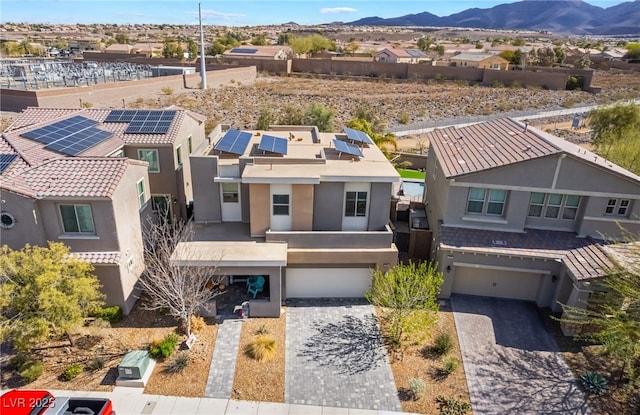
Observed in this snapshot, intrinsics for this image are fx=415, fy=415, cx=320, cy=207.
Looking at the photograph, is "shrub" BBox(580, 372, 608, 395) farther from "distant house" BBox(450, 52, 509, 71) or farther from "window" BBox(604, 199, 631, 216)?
"distant house" BBox(450, 52, 509, 71)

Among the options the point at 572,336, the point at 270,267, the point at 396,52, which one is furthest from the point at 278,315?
the point at 396,52

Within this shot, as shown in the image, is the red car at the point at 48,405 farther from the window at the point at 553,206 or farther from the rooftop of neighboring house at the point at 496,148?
the window at the point at 553,206

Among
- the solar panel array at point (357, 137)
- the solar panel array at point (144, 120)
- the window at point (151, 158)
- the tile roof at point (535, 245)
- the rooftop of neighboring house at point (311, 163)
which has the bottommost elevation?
the tile roof at point (535, 245)

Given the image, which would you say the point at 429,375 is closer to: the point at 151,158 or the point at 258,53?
the point at 151,158

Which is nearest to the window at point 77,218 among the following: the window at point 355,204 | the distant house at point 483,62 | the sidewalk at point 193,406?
the sidewalk at point 193,406

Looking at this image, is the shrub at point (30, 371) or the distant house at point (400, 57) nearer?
the shrub at point (30, 371)

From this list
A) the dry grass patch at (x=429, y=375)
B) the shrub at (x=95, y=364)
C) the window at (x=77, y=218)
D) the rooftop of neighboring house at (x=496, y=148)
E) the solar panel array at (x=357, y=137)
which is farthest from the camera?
the solar panel array at (x=357, y=137)

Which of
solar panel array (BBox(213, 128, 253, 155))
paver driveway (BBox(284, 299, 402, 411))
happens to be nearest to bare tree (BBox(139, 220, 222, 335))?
paver driveway (BBox(284, 299, 402, 411))

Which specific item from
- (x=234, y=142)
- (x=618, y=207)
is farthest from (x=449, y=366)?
(x=234, y=142)
